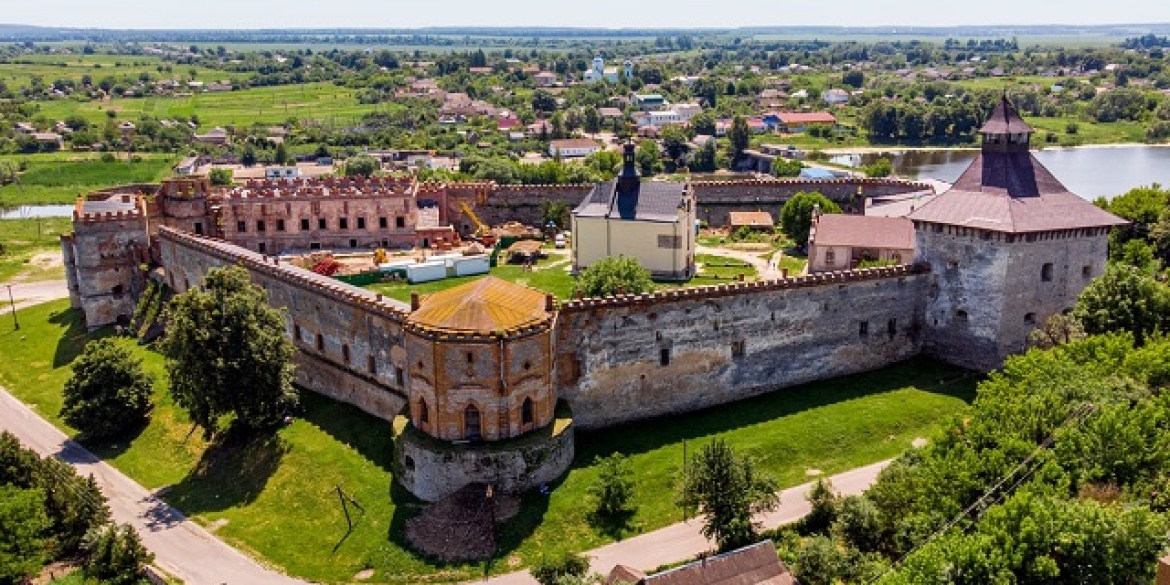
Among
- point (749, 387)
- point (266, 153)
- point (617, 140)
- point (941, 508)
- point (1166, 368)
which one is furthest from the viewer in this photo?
point (617, 140)

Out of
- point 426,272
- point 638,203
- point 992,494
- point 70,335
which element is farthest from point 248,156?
point 992,494

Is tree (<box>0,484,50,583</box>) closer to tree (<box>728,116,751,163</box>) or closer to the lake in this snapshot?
the lake

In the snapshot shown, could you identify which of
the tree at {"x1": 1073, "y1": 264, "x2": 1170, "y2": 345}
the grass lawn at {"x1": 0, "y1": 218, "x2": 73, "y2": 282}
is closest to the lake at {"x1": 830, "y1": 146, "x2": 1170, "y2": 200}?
the tree at {"x1": 1073, "y1": 264, "x2": 1170, "y2": 345}

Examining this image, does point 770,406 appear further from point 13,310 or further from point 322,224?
point 13,310

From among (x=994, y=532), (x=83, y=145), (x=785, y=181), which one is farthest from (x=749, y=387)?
(x=83, y=145)

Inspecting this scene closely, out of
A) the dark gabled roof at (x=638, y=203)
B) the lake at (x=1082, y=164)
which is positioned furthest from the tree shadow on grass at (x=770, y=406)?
the lake at (x=1082, y=164)

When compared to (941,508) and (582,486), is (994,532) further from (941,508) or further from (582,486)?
(582,486)
